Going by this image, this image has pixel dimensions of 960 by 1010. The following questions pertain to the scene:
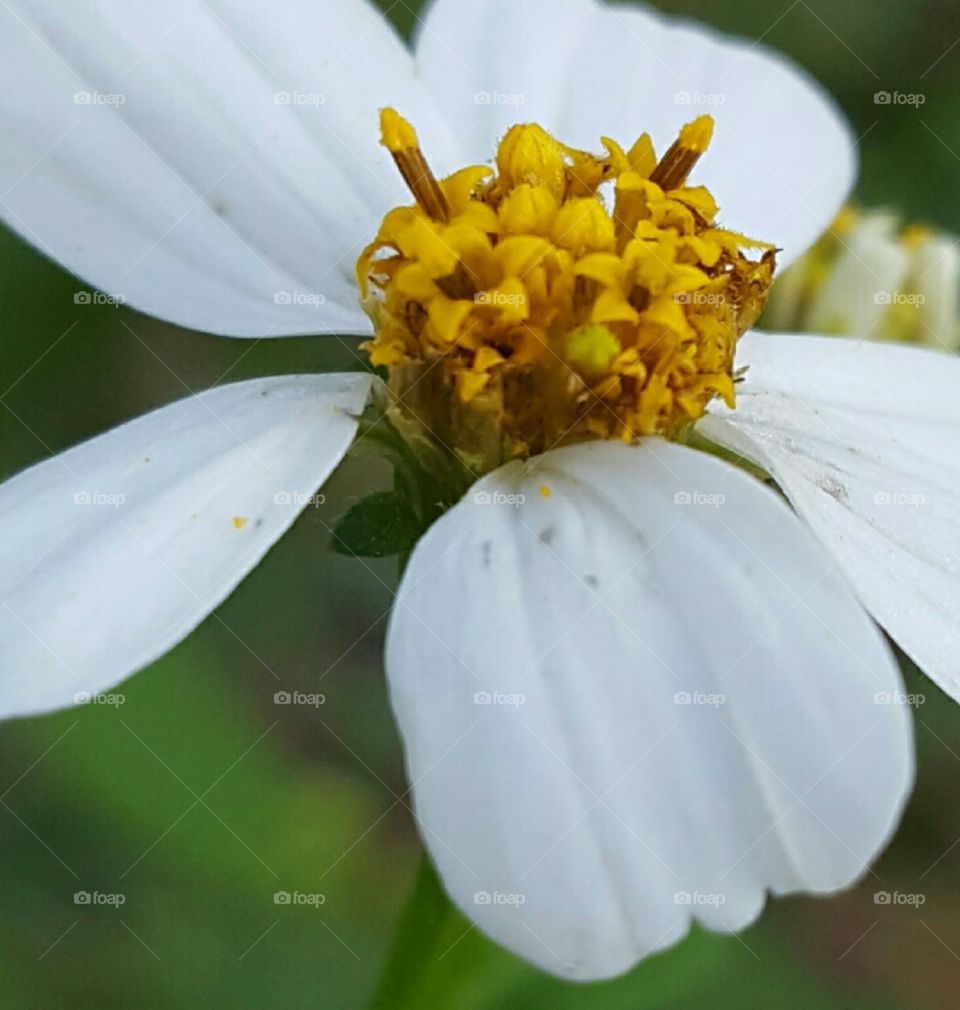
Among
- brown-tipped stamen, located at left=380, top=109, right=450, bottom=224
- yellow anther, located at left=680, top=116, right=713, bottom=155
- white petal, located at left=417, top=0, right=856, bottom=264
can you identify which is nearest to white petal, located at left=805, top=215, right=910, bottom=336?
white petal, located at left=417, top=0, right=856, bottom=264

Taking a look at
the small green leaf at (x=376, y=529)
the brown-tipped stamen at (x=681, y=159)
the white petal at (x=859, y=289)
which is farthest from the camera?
the white petal at (x=859, y=289)

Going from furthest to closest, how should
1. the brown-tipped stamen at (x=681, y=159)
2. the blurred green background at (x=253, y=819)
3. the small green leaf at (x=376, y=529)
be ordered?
the blurred green background at (x=253, y=819)
the brown-tipped stamen at (x=681, y=159)
the small green leaf at (x=376, y=529)

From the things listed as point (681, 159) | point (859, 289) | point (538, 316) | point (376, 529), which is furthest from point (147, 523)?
point (859, 289)

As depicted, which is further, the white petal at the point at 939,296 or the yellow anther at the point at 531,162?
the white petal at the point at 939,296

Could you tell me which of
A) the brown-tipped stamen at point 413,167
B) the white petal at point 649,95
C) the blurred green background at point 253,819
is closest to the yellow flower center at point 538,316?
the brown-tipped stamen at point 413,167

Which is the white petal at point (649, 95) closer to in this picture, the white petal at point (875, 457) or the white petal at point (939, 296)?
the white petal at point (875, 457)

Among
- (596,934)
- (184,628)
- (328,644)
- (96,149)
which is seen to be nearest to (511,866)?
(596,934)

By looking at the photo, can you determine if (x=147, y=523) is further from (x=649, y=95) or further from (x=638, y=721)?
(x=649, y=95)

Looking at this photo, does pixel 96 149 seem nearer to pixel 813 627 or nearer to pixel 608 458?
pixel 608 458
